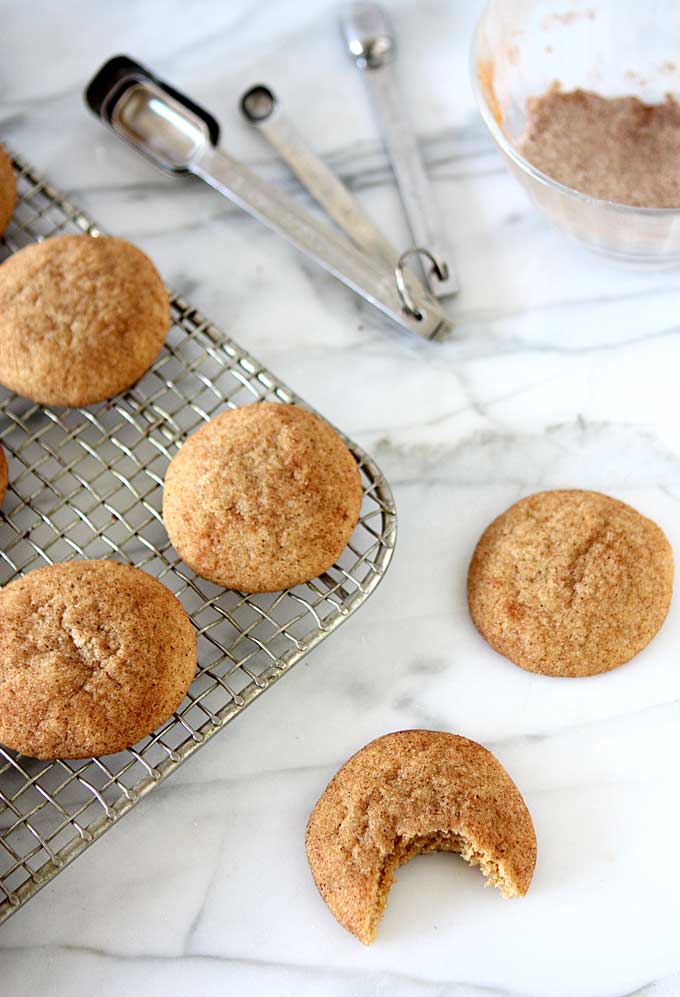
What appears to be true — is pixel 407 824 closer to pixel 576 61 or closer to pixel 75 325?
pixel 75 325

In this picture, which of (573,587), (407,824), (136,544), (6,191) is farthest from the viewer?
(6,191)

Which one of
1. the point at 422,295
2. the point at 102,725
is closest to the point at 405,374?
the point at 422,295

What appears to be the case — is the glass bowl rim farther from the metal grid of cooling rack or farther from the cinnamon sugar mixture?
the metal grid of cooling rack

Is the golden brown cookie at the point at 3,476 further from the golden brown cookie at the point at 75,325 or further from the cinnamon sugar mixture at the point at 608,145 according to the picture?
the cinnamon sugar mixture at the point at 608,145

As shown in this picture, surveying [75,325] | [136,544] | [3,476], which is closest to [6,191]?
[75,325]

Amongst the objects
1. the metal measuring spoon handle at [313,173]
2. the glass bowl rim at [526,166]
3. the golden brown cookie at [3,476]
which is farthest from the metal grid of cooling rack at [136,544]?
the glass bowl rim at [526,166]
